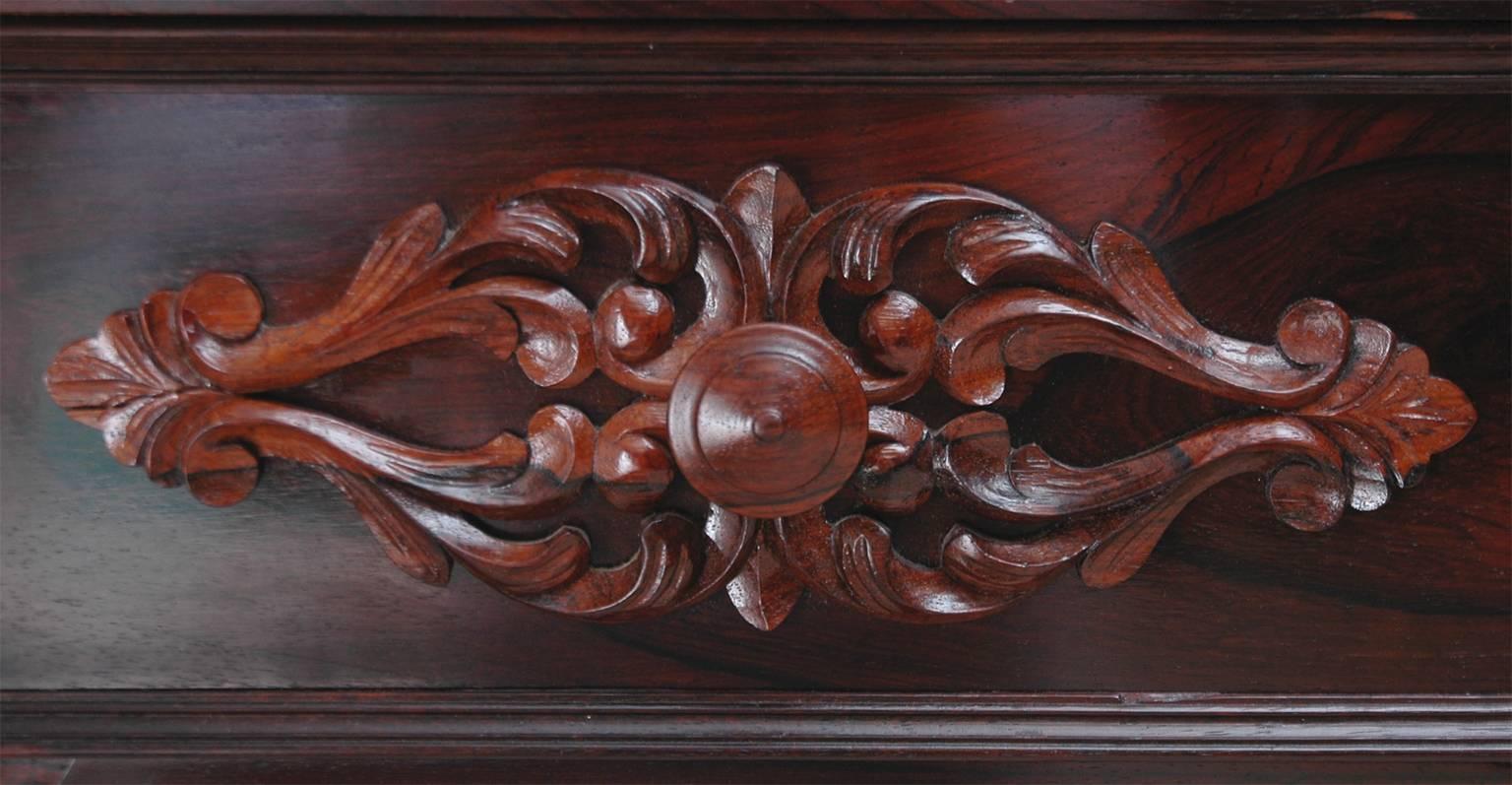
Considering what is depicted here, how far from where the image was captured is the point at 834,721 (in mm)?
372

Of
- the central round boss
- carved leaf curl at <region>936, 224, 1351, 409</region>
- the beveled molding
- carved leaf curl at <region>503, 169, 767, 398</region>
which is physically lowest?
the beveled molding

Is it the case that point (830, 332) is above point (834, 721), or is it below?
above

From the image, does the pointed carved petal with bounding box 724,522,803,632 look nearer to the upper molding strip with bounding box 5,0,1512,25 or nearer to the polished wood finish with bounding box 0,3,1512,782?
Result: the polished wood finish with bounding box 0,3,1512,782

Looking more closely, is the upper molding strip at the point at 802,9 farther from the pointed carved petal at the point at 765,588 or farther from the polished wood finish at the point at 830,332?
the pointed carved petal at the point at 765,588

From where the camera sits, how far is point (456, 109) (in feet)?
1.07

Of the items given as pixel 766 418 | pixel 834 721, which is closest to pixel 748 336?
pixel 766 418

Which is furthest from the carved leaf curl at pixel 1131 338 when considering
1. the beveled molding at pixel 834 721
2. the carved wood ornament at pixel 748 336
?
the beveled molding at pixel 834 721

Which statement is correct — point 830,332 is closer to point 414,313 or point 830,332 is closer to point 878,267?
point 878,267

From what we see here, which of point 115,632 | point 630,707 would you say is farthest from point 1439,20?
point 115,632

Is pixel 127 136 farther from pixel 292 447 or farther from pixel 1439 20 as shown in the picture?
pixel 1439 20

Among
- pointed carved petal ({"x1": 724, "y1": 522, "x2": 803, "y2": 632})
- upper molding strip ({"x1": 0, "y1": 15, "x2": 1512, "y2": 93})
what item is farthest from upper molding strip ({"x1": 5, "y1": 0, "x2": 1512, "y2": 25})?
pointed carved petal ({"x1": 724, "y1": 522, "x2": 803, "y2": 632})

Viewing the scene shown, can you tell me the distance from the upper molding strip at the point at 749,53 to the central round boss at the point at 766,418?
0.08m

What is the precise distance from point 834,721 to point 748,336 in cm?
14

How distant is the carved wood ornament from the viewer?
33 cm
